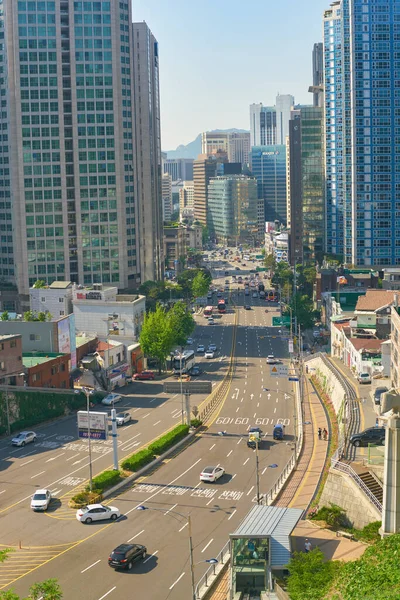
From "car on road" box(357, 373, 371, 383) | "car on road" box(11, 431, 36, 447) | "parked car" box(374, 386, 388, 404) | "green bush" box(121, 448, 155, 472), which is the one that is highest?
"parked car" box(374, 386, 388, 404)

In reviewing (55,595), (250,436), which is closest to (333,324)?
(250,436)

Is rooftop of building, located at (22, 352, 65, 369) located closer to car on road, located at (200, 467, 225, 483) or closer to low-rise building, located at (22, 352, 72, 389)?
low-rise building, located at (22, 352, 72, 389)

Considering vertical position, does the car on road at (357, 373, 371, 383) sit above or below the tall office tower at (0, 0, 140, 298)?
below

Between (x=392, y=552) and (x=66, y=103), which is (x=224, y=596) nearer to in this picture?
(x=392, y=552)

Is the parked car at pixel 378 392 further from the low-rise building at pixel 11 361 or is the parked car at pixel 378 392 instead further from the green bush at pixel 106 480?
the low-rise building at pixel 11 361

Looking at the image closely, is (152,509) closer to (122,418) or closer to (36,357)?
(122,418)

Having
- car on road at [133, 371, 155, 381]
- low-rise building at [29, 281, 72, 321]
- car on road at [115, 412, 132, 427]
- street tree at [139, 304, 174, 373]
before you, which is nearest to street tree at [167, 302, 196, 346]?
street tree at [139, 304, 174, 373]

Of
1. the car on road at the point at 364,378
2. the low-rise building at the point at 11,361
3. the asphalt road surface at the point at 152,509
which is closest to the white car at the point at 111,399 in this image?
the asphalt road surface at the point at 152,509
